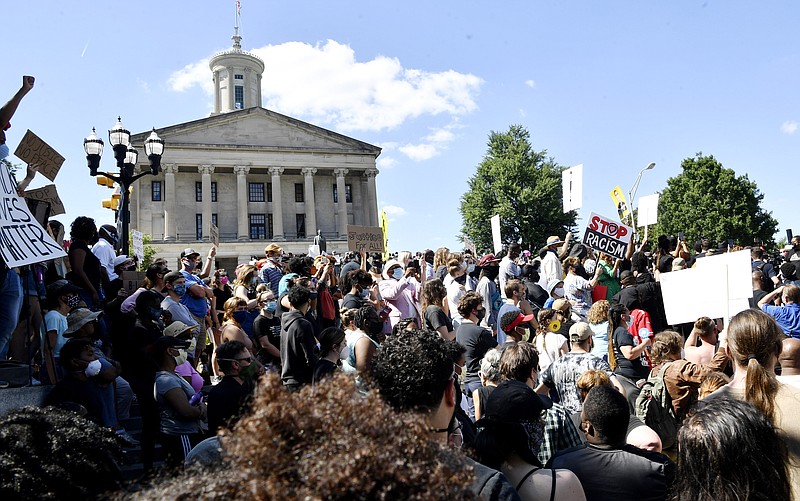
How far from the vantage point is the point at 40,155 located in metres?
7.93

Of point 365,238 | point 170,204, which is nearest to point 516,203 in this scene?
point 170,204

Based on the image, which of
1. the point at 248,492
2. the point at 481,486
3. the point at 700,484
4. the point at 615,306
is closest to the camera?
the point at 248,492

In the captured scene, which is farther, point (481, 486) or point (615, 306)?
point (615, 306)

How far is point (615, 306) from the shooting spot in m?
7.78

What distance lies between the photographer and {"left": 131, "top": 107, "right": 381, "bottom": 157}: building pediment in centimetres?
5754

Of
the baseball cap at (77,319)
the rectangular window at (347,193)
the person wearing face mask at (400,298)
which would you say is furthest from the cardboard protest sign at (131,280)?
the rectangular window at (347,193)

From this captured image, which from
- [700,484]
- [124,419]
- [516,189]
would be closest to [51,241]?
[124,419]

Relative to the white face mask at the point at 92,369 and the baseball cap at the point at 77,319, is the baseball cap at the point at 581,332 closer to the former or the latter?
the white face mask at the point at 92,369

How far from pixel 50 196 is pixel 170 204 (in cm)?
5201

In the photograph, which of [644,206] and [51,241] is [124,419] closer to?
[51,241]

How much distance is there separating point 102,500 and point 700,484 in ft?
6.58

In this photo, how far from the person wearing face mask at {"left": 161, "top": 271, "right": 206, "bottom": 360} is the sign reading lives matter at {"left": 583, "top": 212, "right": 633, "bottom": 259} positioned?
23.2 ft

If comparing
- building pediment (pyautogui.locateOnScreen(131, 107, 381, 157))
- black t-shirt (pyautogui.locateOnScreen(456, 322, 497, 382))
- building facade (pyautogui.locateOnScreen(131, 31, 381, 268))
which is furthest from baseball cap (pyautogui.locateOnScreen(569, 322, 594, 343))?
building pediment (pyautogui.locateOnScreen(131, 107, 381, 157))

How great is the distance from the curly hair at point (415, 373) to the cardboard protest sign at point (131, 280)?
274 inches
